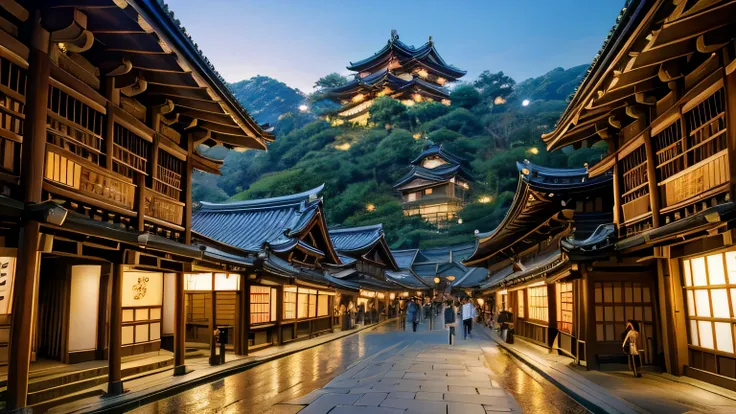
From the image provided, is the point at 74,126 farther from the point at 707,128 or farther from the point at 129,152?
the point at 707,128

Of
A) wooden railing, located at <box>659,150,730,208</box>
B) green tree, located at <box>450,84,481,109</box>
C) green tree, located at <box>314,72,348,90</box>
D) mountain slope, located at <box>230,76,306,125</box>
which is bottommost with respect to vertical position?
wooden railing, located at <box>659,150,730,208</box>

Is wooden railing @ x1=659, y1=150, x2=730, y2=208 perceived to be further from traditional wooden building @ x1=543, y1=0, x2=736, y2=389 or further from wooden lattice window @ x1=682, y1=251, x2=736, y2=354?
wooden lattice window @ x1=682, y1=251, x2=736, y2=354

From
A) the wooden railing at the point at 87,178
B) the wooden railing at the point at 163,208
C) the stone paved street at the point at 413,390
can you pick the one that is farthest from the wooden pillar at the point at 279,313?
the wooden railing at the point at 87,178

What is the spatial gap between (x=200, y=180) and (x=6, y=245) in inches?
4121

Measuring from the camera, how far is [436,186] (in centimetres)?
8331

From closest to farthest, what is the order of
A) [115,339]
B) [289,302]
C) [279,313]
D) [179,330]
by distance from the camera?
[115,339], [179,330], [279,313], [289,302]

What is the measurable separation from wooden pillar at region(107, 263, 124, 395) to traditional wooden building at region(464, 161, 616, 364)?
38.0 ft

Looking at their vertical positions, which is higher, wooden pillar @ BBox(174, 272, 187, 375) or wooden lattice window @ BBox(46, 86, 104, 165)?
wooden lattice window @ BBox(46, 86, 104, 165)

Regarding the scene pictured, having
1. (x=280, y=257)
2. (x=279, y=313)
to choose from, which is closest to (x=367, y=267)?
(x=280, y=257)

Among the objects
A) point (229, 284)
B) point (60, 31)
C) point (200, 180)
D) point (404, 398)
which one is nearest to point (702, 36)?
point (404, 398)

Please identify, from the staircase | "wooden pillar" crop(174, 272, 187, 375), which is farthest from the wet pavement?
the staircase

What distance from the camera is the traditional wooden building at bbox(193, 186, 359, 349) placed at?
2139 cm

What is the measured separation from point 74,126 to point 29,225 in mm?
2707

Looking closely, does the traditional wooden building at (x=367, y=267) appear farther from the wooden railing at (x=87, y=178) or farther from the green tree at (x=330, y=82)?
the green tree at (x=330, y=82)
